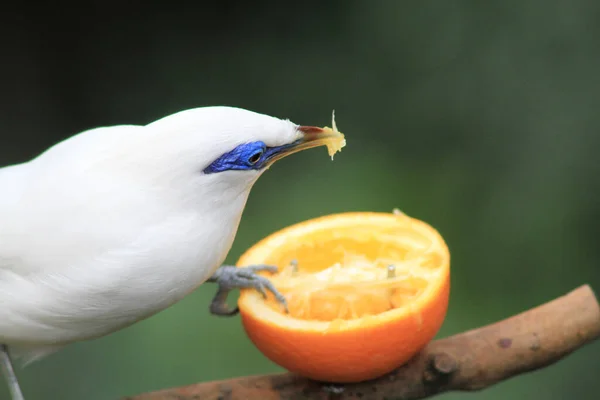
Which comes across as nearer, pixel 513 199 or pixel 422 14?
pixel 513 199

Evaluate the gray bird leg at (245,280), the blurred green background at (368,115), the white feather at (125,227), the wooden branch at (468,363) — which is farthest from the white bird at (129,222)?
the blurred green background at (368,115)

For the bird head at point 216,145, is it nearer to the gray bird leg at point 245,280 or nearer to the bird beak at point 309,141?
the bird beak at point 309,141

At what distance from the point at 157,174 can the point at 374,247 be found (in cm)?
60

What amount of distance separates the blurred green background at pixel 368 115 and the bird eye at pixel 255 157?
1.35 m

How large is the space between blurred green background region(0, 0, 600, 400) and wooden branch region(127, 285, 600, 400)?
84 centimetres

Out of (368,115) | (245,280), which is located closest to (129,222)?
(245,280)

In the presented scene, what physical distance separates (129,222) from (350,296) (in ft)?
1.52

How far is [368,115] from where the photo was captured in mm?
3070

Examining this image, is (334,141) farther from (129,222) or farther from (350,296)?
(129,222)

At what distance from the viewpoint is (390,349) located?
144 centimetres

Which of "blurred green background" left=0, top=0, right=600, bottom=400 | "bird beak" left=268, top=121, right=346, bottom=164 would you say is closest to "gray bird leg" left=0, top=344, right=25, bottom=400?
"bird beak" left=268, top=121, right=346, bottom=164

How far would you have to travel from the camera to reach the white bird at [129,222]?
4.41ft

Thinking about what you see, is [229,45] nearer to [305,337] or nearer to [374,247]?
[374,247]

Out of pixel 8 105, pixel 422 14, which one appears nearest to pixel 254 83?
pixel 422 14
